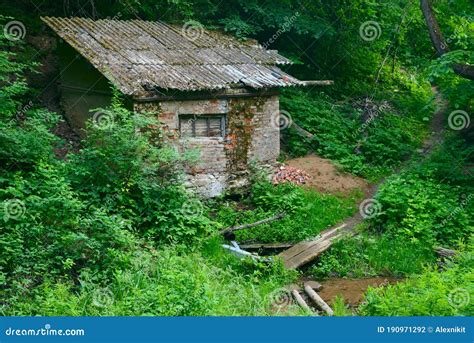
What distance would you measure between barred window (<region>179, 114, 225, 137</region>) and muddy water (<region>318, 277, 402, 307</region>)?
459cm

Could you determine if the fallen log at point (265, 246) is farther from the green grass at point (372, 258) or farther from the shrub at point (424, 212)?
the shrub at point (424, 212)

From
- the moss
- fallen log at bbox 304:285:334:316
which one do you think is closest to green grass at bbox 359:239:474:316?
fallen log at bbox 304:285:334:316

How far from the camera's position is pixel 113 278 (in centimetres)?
833

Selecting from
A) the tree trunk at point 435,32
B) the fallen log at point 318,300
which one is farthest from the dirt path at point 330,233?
the tree trunk at point 435,32

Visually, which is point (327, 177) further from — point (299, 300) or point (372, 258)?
point (299, 300)

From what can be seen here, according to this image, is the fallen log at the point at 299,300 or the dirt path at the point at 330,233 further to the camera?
the dirt path at the point at 330,233

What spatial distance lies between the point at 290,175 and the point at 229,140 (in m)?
2.09

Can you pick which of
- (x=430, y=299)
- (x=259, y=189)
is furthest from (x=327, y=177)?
(x=430, y=299)

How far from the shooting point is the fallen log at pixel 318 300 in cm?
936

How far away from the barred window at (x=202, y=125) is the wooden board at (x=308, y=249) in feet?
11.5

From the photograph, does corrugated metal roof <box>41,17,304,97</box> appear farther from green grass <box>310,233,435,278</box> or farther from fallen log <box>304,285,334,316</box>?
fallen log <box>304,285,334,316</box>

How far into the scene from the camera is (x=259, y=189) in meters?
14.0

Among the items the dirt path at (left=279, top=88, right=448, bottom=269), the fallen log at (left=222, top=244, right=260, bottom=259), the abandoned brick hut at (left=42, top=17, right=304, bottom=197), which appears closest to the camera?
the fallen log at (left=222, top=244, right=260, bottom=259)

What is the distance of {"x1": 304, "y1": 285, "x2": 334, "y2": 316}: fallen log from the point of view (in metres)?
9.36
